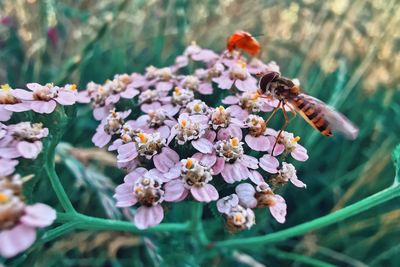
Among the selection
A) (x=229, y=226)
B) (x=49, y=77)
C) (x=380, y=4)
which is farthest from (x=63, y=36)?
(x=229, y=226)

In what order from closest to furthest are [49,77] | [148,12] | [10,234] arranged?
[10,234]
[49,77]
[148,12]

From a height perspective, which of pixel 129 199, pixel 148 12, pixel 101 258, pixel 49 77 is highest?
pixel 129 199

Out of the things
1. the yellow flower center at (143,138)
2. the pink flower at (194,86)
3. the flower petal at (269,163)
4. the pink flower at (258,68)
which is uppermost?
the pink flower at (258,68)

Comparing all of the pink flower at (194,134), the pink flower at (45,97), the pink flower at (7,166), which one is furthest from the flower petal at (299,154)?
the pink flower at (7,166)

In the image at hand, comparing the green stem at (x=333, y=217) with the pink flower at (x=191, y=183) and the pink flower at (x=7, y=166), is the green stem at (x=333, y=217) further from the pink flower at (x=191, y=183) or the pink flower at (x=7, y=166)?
the pink flower at (x=7, y=166)

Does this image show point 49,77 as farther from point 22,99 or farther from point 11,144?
point 11,144

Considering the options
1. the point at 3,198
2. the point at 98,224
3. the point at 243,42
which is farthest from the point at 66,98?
the point at 243,42

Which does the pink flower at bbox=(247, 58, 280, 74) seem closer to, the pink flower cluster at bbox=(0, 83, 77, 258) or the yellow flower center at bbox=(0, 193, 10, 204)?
the pink flower cluster at bbox=(0, 83, 77, 258)

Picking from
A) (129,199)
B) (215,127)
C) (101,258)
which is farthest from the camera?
(101,258)
